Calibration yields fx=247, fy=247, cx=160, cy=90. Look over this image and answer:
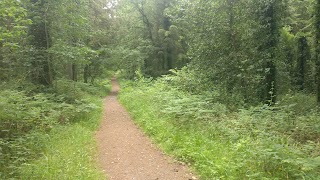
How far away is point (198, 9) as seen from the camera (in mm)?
14133

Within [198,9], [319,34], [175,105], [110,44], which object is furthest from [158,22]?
[175,105]

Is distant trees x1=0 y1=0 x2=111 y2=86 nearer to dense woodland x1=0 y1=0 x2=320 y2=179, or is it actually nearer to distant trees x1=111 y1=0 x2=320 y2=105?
dense woodland x1=0 y1=0 x2=320 y2=179

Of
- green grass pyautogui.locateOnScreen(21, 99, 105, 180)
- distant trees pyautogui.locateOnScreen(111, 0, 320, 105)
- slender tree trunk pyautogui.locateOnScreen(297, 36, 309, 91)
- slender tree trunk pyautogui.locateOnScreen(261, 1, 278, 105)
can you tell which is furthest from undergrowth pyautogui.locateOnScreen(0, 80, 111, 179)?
slender tree trunk pyautogui.locateOnScreen(297, 36, 309, 91)

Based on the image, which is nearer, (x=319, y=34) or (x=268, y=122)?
(x=268, y=122)

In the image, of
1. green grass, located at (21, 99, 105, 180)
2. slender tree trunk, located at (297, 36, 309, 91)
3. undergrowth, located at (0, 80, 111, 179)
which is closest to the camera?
green grass, located at (21, 99, 105, 180)

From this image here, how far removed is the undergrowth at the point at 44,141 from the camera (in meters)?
5.85

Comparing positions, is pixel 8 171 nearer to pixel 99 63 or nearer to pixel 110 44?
pixel 99 63

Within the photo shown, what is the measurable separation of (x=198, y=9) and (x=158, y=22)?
13.1 m

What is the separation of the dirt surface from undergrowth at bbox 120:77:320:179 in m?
0.37

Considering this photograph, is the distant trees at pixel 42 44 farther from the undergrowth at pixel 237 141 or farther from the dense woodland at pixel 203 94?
the undergrowth at pixel 237 141

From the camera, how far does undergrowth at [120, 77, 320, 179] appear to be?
4.88 m

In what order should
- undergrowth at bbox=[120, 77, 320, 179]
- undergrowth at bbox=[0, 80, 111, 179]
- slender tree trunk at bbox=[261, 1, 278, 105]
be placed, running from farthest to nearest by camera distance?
slender tree trunk at bbox=[261, 1, 278, 105]
undergrowth at bbox=[0, 80, 111, 179]
undergrowth at bbox=[120, 77, 320, 179]

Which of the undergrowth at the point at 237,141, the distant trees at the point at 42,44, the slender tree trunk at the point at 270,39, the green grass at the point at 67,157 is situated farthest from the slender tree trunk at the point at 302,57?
the green grass at the point at 67,157

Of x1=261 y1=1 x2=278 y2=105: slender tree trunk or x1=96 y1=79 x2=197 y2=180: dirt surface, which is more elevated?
x1=261 y1=1 x2=278 y2=105: slender tree trunk
